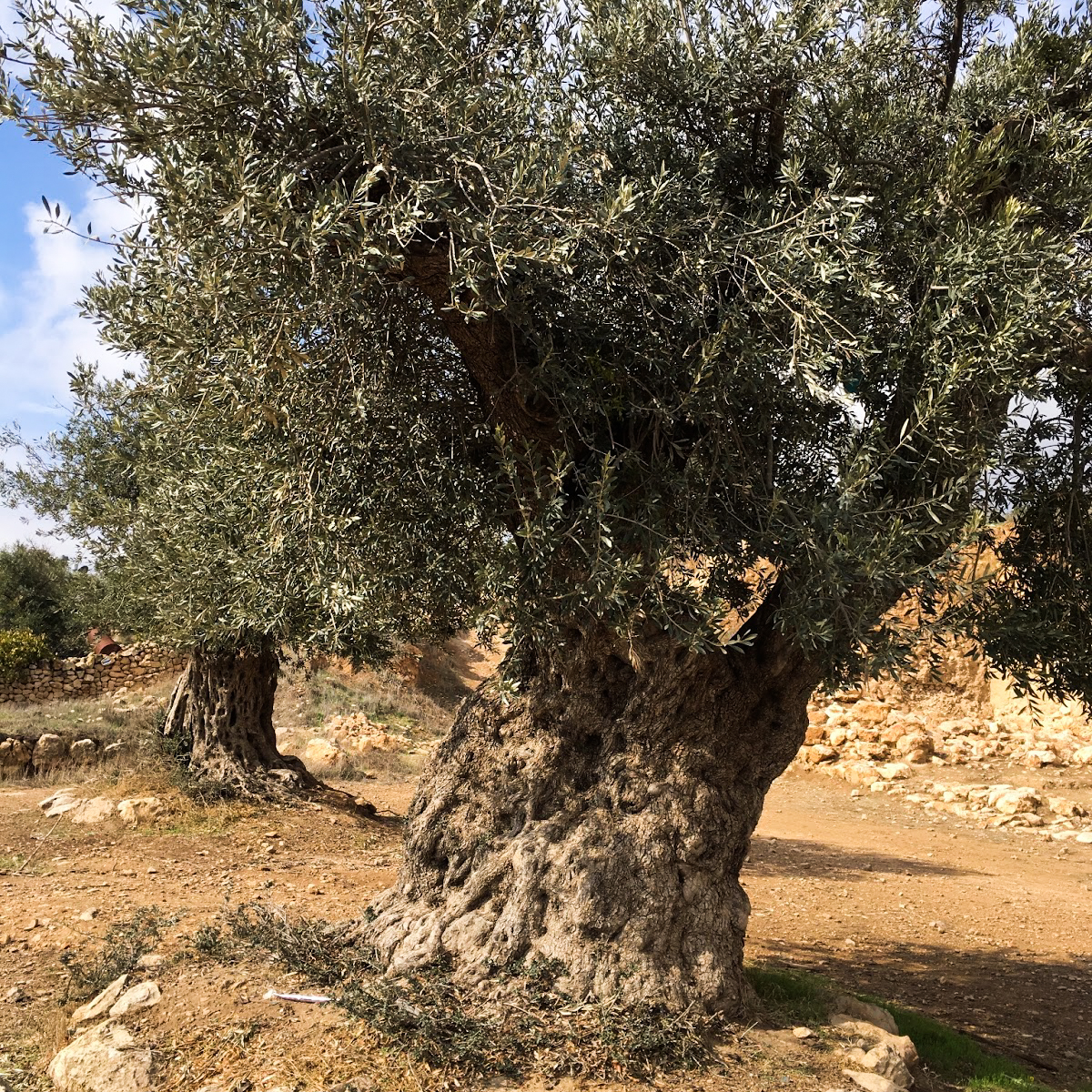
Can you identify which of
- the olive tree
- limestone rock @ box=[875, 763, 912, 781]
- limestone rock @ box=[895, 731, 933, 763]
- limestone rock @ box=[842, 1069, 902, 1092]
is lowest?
limestone rock @ box=[842, 1069, 902, 1092]

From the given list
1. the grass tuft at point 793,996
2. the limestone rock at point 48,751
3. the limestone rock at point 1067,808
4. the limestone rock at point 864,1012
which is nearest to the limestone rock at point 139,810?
the limestone rock at point 48,751

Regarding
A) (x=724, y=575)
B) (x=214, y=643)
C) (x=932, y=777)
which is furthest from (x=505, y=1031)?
(x=932, y=777)

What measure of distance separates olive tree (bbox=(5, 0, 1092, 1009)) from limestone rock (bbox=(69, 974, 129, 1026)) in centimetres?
177

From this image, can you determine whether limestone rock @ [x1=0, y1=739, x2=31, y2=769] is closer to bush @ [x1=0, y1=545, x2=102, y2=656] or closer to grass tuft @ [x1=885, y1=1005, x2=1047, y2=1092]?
bush @ [x1=0, y1=545, x2=102, y2=656]

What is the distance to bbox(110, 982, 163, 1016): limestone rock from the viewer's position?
646cm

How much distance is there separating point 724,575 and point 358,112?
3.84 m

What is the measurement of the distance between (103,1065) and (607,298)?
19.2ft

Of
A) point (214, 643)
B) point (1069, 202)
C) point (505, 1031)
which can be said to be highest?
point (1069, 202)

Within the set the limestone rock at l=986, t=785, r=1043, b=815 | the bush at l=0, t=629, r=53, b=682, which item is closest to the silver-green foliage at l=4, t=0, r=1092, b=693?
the limestone rock at l=986, t=785, r=1043, b=815

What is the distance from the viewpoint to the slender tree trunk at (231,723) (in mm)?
15297

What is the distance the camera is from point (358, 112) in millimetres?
5188

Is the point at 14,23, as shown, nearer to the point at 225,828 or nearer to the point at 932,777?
the point at 225,828

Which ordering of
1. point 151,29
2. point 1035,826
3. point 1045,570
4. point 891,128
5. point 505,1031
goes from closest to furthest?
point 151,29 < point 505,1031 < point 891,128 < point 1045,570 < point 1035,826

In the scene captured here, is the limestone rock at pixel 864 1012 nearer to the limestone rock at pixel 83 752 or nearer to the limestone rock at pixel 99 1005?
the limestone rock at pixel 99 1005
